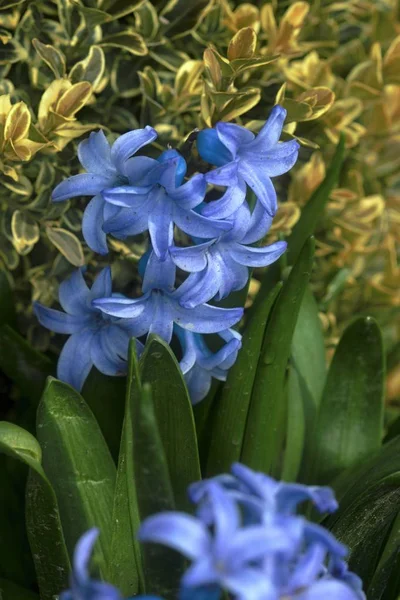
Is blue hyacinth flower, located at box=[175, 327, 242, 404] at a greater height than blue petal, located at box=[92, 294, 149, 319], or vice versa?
blue petal, located at box=[92, 294, 149, 319]

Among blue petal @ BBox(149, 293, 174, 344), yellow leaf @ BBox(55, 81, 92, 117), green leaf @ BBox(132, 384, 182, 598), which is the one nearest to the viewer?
green leaf @ BBox(132, 384, 182, 598)

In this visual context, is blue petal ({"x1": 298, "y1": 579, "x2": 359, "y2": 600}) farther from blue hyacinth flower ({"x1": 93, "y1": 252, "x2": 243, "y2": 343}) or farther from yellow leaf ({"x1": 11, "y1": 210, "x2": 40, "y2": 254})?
yellow leaf ({"x1": 11, "y1": 210, "x2": 40, "y2": 254})

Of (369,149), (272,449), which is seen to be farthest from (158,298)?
(369,149)

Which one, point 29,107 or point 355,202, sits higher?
point 29,107

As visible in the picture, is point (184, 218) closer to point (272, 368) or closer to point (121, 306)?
point (121, 306)

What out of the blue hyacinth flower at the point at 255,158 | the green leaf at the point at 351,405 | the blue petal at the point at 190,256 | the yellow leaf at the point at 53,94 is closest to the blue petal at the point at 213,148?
the blue hyacinth flower at the point at 255,158

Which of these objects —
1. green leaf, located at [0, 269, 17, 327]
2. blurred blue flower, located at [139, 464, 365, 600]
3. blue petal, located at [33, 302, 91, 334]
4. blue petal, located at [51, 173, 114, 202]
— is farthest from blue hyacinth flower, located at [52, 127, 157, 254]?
blurred blue flower, located at [139, 464, 365, 600]

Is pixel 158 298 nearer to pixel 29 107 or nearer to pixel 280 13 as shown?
pixel 29 107

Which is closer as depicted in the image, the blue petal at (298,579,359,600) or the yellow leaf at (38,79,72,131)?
the blue petal at (298,579,359,600)
